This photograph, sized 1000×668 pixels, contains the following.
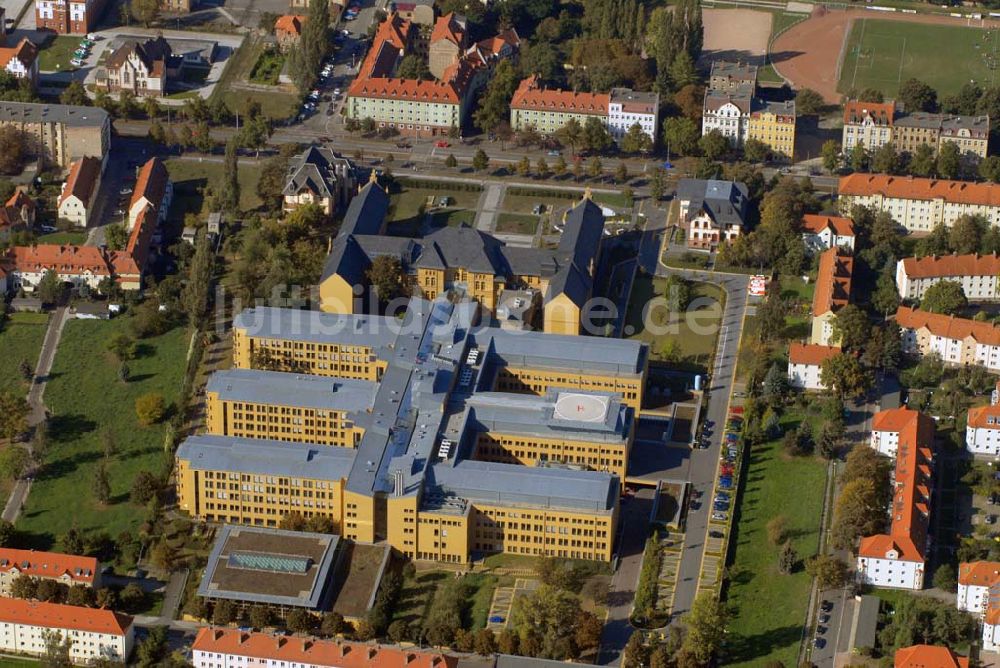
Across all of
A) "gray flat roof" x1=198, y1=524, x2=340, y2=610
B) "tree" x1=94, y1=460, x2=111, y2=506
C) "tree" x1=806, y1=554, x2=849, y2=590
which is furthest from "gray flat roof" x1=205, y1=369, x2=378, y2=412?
"tree" x1=806, y1=554, x2=849, y2=590

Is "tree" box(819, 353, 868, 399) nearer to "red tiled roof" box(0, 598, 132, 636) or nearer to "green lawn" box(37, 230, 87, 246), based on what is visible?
"red tiled roof" box(0, 598, 132, 636)

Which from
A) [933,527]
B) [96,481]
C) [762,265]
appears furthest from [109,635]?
[762,265]

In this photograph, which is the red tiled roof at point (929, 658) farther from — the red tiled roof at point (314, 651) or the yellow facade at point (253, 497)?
the yellow facade at point (253, 497)

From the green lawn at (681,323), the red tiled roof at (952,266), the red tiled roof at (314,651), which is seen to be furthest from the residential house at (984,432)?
the red tiled roof at (314,651)

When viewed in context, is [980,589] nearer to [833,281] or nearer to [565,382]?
[565,382]

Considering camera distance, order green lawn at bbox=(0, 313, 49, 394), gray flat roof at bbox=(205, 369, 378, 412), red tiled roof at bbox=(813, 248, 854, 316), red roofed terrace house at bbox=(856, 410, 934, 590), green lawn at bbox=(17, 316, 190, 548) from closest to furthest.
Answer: red roofed terrace house at bbox=(856, 410, 934, 590)
green lawn at bbox=(17, 316, 190, 548)
gray flat roof at bbox=(205, 369, 378, 412)
green lawn at bbox=(0, 313, 49, 394)
red tiled roof at bbox=(813, 248, 854, 316)

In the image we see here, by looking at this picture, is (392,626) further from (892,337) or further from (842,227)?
(842,227)
